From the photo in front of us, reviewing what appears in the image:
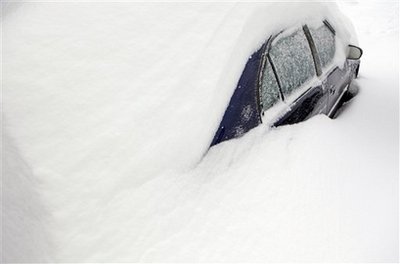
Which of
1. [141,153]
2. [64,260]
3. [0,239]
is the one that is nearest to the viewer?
[64,260]

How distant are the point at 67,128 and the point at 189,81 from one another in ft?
2.12

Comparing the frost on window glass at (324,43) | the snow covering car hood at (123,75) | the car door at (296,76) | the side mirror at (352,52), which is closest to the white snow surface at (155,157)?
the snow covering car hood at (123,75)

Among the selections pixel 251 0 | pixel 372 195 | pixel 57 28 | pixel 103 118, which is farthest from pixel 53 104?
pixel 372 195

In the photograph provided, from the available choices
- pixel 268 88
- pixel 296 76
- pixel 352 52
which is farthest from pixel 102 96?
pixel 352 52

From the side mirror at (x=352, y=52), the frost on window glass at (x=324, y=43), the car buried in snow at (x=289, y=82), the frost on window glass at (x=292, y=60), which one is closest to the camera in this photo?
the car buried in snow at (x=289, y=82)

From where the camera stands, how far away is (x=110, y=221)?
5.45ft

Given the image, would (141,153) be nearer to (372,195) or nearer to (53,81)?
(53,81)

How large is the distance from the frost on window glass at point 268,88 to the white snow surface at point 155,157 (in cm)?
16

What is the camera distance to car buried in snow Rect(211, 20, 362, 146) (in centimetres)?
217

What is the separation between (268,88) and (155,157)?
90 cm

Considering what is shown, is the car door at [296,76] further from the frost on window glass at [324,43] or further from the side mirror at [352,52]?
the side mirror at [352,52]

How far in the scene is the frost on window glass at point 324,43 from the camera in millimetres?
2957

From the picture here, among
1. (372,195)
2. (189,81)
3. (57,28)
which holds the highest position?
(57,28)

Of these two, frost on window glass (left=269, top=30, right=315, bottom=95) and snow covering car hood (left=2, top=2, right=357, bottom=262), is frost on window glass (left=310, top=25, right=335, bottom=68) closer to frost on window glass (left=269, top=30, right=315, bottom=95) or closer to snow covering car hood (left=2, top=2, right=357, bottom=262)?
frost on window glass (left=269, top=30, right=315, bottom=95)
